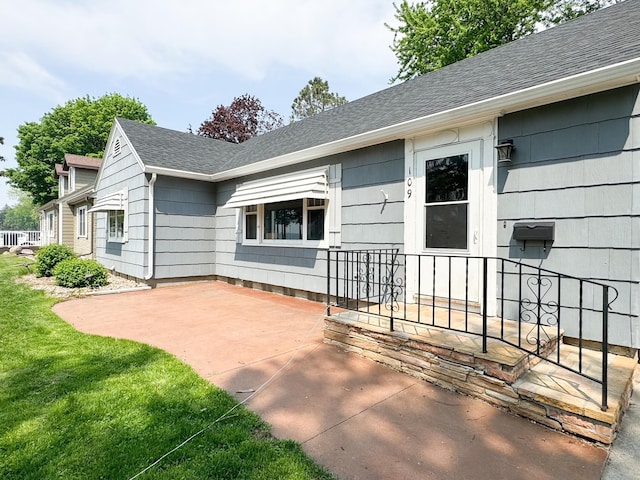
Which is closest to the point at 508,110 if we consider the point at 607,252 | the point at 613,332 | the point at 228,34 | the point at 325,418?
the point at 607,252

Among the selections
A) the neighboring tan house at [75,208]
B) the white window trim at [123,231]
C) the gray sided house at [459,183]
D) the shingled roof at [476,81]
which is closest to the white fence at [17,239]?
the neighboring tan house at [75,208]

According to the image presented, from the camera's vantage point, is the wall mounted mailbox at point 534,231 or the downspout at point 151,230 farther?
the downspout at point 151,230

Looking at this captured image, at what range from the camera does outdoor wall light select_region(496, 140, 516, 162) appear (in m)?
3.71

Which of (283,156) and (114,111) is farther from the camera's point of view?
(114,111)

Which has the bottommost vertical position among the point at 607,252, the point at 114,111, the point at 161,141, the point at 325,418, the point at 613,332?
the point at 325,418

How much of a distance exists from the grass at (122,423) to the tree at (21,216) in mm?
73904

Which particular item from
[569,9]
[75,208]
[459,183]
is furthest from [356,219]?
[569,9]

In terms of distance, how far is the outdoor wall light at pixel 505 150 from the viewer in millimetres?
3710

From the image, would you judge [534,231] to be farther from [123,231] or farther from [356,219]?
[123,231]

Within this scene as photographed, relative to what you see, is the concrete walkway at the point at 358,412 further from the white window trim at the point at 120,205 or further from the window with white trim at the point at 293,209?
the white window trim at the point at 120,205

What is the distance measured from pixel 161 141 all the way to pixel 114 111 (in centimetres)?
2359

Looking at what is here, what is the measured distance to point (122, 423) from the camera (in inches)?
88.7

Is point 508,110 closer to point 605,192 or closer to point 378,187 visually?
point 605,192

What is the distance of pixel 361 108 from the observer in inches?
279
